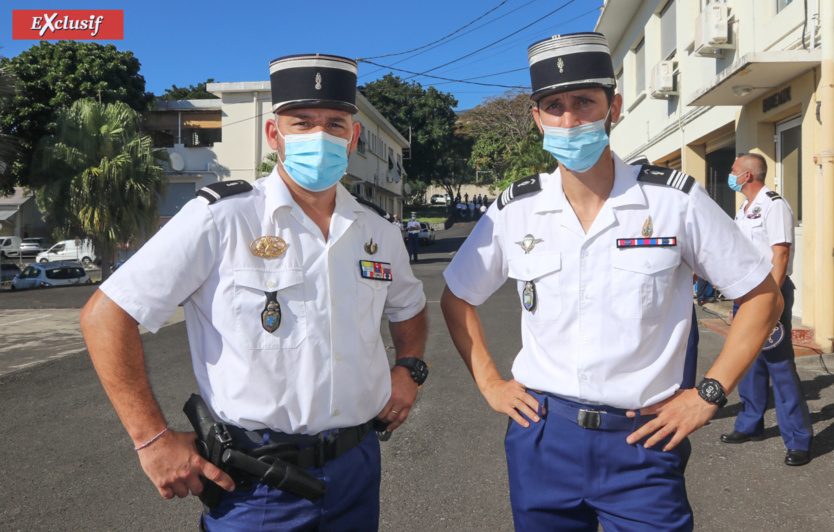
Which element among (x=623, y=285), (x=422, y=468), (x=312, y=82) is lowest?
(x=422, y=468)

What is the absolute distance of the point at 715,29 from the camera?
34.7ft

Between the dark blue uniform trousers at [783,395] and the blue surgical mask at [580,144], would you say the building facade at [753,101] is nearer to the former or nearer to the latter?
Answer: the dark blue uniform trousers at [783,395]

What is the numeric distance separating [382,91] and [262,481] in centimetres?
6210

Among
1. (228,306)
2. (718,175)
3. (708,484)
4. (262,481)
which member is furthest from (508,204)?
(718,175)

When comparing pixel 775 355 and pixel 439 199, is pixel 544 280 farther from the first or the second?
pixel 439 199

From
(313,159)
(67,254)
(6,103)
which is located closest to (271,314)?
(313,159)

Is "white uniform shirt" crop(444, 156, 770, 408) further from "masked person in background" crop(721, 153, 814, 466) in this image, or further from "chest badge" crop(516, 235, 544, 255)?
"masked person in background" crop(721, 153, 814, 466)

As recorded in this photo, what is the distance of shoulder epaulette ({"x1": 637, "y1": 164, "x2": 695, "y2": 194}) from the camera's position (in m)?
2.24

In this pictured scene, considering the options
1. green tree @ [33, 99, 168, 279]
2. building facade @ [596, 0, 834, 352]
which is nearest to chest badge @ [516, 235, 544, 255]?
building facade @ [596, 0, 834, 352]

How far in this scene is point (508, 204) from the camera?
248 centimetres

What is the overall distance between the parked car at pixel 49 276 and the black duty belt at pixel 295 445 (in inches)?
1027

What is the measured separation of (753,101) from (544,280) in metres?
9.97

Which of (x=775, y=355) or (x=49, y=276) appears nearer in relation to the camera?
(x=775, y=355)

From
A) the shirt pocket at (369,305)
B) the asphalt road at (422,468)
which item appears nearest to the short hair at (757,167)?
the asphalt road at (422,468)
